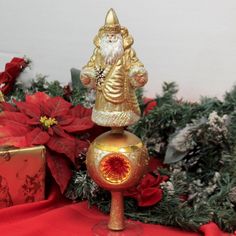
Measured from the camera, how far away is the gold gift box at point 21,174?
822mm

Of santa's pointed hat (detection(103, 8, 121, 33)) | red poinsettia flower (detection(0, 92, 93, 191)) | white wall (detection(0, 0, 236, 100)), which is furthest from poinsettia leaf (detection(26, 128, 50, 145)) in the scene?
white wall (detection(0, 0, 236, 100))

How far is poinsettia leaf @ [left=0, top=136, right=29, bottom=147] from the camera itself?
2.81 feet

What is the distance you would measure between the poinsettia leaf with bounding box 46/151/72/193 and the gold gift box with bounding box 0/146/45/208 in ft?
0.07

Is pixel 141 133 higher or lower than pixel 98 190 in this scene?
higher

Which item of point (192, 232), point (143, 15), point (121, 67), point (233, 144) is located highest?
point (143, 15)

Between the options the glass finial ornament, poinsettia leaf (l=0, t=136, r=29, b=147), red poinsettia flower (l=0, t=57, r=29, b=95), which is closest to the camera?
the glass finial ornament

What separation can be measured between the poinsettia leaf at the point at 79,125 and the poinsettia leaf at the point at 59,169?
2.1 inches

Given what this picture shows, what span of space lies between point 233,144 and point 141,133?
0.17 m

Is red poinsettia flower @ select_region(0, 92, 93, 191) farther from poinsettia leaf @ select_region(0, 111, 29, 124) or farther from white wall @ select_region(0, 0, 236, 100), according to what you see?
white wall @ select_region(0, 0, 236, 100)

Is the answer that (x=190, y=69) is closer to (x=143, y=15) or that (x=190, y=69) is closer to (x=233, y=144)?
(x=143, y=15)

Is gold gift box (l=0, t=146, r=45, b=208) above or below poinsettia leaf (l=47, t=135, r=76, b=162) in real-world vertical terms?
below

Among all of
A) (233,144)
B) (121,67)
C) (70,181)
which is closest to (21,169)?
(70,181)

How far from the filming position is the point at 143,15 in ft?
4.07

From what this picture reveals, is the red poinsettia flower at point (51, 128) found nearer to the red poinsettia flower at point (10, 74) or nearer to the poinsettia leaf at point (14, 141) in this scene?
the poinsettia leaf at point (14, 141)
